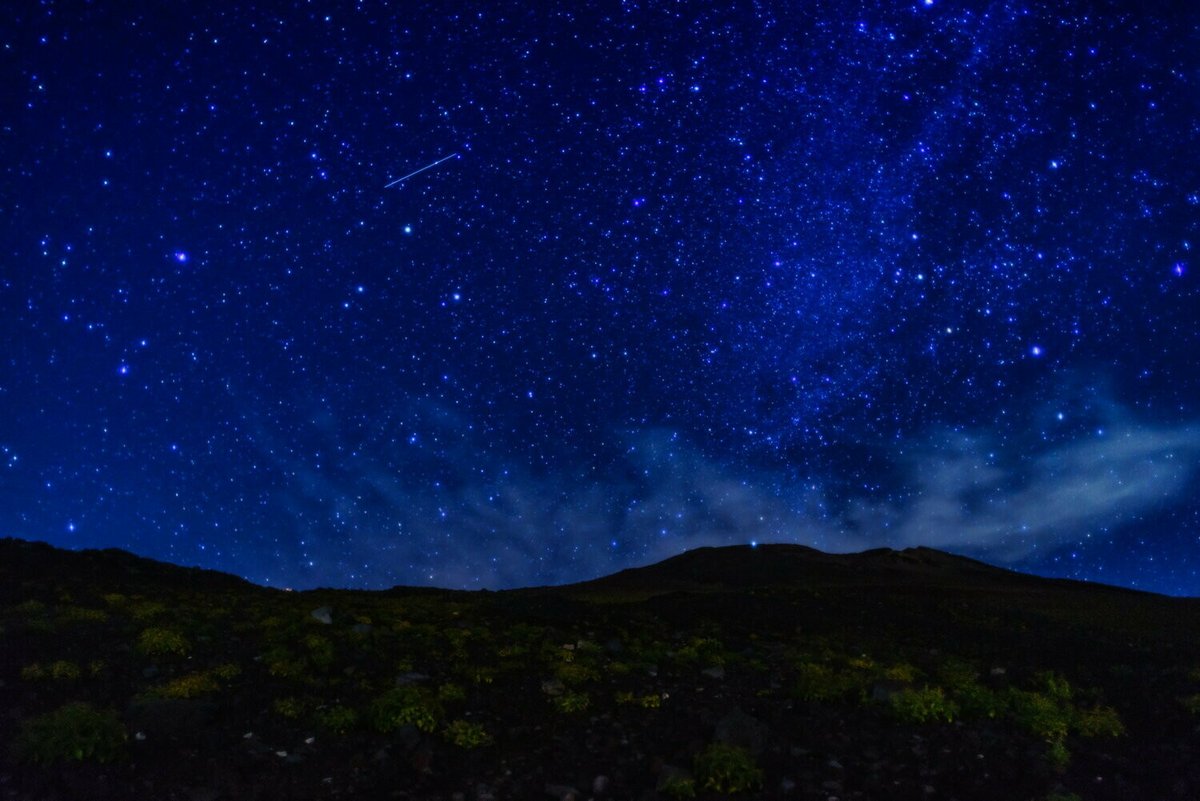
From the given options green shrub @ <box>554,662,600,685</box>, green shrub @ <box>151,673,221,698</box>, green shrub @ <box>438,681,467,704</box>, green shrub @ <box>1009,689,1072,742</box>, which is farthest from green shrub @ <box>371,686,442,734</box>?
green shrub @ <box>1009,689,1072,742</box>

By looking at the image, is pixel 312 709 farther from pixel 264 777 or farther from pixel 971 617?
pixel 971 617

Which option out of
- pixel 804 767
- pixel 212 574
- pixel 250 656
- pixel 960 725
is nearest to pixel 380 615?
pixel 250 656

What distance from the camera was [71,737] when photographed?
388 inches

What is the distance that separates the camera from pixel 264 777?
31.9ft

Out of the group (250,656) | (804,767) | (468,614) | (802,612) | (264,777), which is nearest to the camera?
(264,777)

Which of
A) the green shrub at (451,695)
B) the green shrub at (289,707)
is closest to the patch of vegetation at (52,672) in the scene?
the green shrub at (289,707)

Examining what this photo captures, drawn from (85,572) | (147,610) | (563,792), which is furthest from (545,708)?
(85,572)

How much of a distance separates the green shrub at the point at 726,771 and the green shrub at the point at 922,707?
12.8 ft

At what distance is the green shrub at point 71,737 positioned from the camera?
9648 millimetres

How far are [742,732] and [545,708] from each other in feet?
11.6

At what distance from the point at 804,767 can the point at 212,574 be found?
31.2 meters

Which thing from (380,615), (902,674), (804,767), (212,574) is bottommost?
(804,767)

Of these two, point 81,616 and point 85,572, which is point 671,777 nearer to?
point 81,616

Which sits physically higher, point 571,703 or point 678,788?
point 571,703
